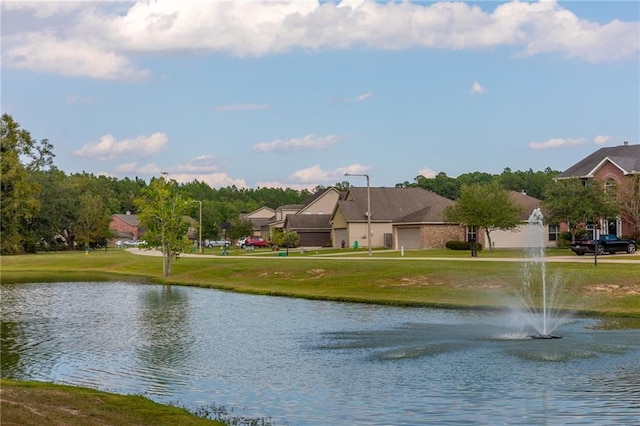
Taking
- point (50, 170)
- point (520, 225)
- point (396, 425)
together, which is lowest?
point (396, 425)

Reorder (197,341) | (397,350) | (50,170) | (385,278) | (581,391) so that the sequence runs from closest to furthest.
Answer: (581,391) → (397,350) → (197,341) → (385,278) → (50,170)

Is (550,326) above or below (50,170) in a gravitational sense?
below

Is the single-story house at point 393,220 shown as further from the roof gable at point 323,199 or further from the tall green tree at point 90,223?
the tall green tree at point 90,223

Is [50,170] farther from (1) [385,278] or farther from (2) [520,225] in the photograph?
(1) [385,278]

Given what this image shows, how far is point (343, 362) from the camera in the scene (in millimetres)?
23609

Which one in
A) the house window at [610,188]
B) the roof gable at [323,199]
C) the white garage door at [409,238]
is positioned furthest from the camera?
the roof gable at [323,199]

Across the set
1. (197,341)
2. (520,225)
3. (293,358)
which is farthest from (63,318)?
(520,225)

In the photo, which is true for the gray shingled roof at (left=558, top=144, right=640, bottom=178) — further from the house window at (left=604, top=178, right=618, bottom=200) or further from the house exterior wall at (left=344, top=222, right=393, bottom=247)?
the house exterior wall at (left=344, top=222, right=393, bottom=247)

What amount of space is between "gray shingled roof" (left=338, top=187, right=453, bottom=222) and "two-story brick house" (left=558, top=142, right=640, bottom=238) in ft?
59.8

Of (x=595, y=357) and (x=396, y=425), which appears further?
(x=595, y=357)

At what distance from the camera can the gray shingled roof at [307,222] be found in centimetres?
10725

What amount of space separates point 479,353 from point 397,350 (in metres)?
2.63

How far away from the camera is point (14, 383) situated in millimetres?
17562

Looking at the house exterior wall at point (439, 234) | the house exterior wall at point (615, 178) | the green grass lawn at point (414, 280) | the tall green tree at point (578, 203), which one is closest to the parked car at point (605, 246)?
the tall green tree at point (578, 203)
